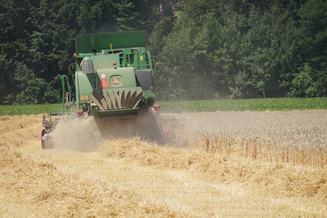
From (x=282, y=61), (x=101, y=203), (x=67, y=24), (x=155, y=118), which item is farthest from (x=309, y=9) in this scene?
(x=101, y=203)

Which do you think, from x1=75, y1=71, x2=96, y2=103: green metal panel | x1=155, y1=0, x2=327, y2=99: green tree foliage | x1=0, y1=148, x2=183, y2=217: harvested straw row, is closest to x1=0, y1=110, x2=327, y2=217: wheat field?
x1=0, y1=148, x2=183, y2=217: harvested straw row

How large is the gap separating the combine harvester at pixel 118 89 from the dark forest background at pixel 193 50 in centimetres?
2793

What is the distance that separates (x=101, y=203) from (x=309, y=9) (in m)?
37.6

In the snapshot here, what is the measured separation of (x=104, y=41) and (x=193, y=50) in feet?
98.7

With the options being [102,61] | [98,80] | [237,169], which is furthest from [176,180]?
[102,61]

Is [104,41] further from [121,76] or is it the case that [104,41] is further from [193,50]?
[193,50]

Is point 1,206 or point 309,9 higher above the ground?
point 309,9

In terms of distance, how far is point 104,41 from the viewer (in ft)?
39.4

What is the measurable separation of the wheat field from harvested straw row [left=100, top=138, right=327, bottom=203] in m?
0.02

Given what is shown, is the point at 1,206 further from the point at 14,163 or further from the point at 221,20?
the point at 221,20

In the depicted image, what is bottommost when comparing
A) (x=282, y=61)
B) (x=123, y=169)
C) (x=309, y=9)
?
(x=123, y=169)

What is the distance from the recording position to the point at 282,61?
37250mm

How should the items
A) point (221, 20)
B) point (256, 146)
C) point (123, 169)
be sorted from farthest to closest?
point (221, 20)
point (256, 146)
point (123, 169)

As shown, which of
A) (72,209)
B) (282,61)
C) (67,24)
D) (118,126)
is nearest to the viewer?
(72,209)
